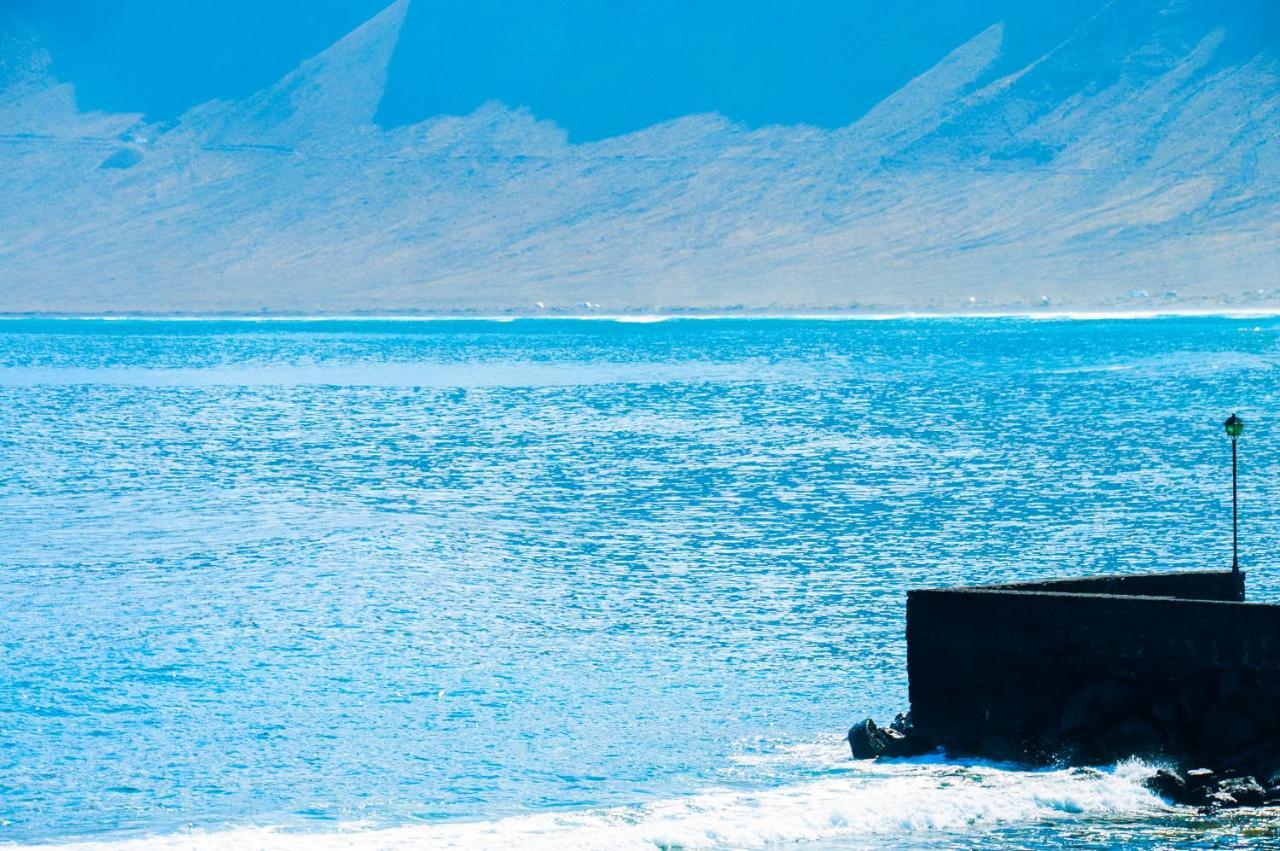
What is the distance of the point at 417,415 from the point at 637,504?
24.7 metres

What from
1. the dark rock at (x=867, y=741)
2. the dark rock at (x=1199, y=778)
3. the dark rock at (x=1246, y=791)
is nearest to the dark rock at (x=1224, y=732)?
the dark rock at (x=1199, y=778)

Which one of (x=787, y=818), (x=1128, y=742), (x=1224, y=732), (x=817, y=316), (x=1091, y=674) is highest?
(x=817, y=316)

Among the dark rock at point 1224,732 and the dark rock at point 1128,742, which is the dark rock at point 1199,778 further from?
the dark rock at point 1128,742

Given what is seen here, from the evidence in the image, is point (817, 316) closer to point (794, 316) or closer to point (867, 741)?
point (794, 316)

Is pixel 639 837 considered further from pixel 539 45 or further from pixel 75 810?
pixel 539 45

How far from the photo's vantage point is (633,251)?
129 metres

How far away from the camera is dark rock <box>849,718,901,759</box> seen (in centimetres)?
1495

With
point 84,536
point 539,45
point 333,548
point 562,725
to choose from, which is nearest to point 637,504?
point 333,548

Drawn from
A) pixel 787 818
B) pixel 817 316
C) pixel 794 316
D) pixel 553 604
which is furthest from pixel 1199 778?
pixel 794 316

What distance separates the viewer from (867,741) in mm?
14984

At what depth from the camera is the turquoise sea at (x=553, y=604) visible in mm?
13953

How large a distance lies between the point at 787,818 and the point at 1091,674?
2.36 metres

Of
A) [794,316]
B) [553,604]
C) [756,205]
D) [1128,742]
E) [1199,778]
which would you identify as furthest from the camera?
[794,316]

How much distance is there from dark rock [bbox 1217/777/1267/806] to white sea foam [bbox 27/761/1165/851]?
0.46 meters
